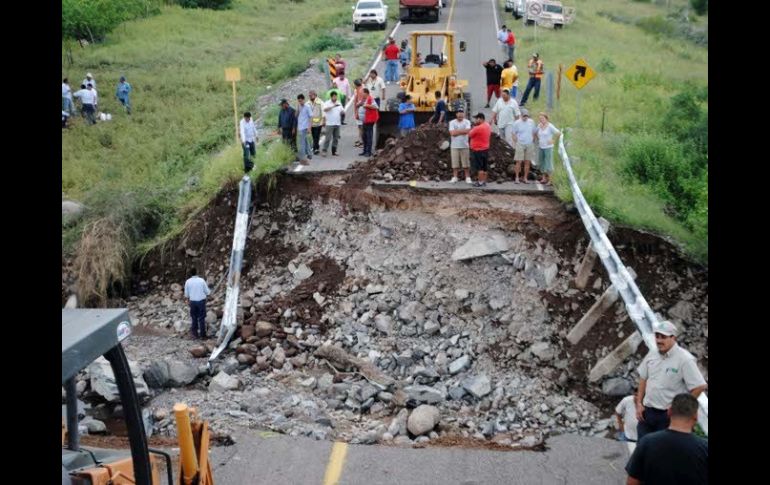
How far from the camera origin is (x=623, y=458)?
962 cm

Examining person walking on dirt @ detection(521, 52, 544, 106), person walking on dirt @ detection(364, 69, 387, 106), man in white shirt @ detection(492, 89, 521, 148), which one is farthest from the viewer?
person walking on dirt @ detection(521, 52, 544, 106)

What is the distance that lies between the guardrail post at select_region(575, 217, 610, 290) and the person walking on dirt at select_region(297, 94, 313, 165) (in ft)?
22.0

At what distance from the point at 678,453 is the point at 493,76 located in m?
17.8

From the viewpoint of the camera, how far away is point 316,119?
18641 mm

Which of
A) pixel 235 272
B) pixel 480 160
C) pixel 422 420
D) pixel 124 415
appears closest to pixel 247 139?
pixel 235 272

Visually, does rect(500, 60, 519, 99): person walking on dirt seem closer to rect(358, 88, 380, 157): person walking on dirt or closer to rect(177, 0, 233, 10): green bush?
rect(358, 88, 380, 157): person walking on dirt

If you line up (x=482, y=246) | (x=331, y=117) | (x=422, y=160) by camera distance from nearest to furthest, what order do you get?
(x=482, y=246)
(x=422, y=160)
(x=331, y=117)

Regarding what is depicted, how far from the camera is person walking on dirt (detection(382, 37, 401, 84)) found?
26583mm

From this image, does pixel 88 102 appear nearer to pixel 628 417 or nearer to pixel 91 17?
pixel 91 17

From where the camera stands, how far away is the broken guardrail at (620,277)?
1023 centimetres

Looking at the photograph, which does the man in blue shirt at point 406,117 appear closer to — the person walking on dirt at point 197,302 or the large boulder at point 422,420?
the person walking on dirt at point 197,302

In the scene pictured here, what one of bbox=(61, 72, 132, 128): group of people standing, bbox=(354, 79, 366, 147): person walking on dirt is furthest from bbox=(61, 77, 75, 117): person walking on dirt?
bbox=(354, 79, 366, 147): person walking on dirt

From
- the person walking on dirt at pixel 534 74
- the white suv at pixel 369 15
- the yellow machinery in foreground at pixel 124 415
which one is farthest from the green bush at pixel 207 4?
the yellow machinery in foreground at pixel 124 415
